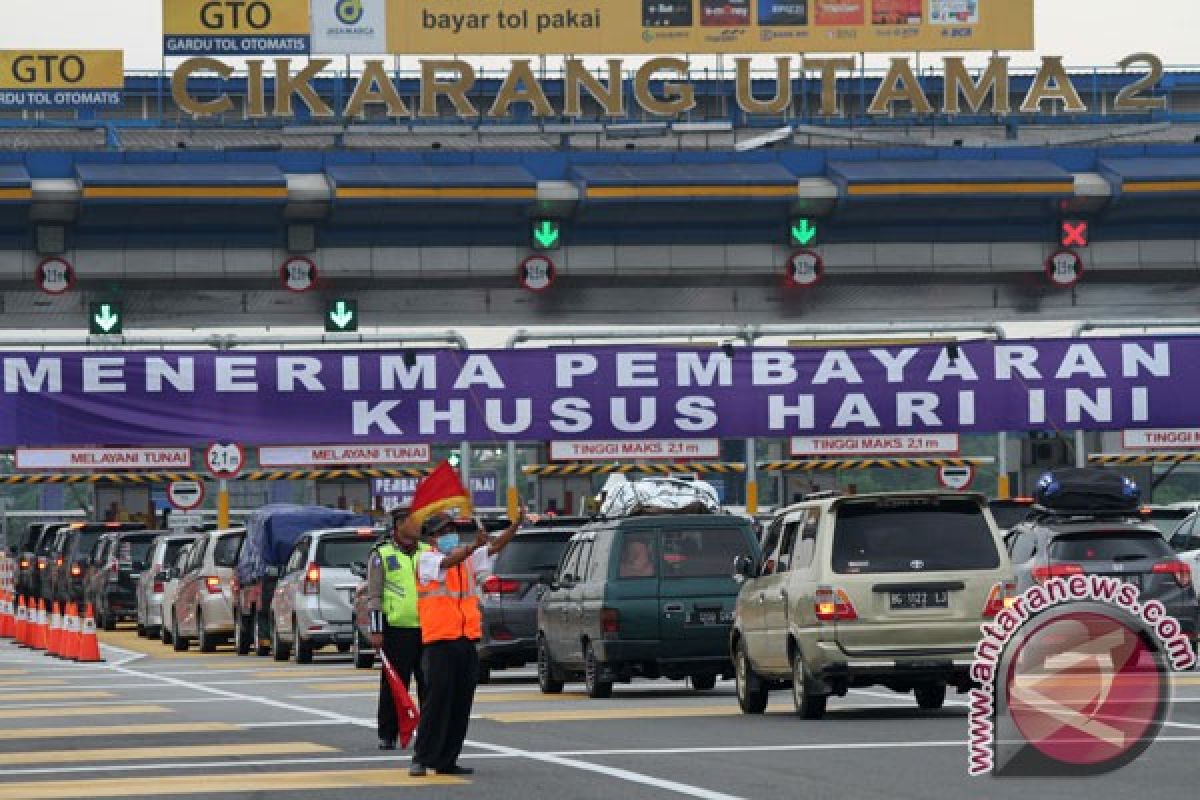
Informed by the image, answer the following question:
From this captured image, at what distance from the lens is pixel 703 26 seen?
62.6 m

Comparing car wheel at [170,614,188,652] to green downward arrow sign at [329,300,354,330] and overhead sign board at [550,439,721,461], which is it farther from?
overhead sign board at [550,439,721,461]

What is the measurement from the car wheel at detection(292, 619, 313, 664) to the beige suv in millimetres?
13430

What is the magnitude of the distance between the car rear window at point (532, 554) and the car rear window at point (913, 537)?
8.50m

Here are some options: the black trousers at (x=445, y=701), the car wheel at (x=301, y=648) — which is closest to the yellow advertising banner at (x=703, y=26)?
the car wheel at (x=301, y=648)

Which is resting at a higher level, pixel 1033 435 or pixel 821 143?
pixel 821 143

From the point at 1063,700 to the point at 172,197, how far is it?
121 ft

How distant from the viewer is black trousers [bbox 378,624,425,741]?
19484 millimetres

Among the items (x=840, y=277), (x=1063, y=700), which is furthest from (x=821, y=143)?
(x=1063, y=700)

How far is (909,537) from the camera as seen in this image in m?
21.8

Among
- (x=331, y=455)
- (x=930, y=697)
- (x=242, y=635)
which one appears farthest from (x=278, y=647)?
(x=930, y=697)

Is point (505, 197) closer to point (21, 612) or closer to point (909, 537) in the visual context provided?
point (21, 612)

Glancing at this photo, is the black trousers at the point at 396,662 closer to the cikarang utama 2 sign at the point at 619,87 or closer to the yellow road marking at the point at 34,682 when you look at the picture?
the yellow road marking at the point at 34,682

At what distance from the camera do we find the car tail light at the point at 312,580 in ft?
113

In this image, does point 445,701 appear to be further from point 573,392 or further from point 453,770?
point 573,392
